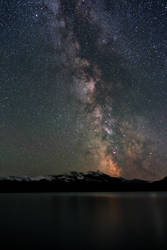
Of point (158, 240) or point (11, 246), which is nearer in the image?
point (11, 246)

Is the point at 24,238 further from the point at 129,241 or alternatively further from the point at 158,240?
the point at 158,240

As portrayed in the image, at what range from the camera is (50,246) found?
459 inches

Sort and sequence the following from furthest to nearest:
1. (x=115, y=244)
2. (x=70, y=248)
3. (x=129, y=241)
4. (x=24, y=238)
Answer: (x=24, y=238)
(x=129, y=241)
(x=115, y=244)
(x=70, y=248)

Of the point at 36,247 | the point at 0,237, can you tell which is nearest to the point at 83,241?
the point at 36,247

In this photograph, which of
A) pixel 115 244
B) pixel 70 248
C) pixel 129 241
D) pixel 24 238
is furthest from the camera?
pixel 24 238

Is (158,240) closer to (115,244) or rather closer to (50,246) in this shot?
(115,244)

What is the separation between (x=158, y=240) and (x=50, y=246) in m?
6.81

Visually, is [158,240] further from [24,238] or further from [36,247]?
[24,238]

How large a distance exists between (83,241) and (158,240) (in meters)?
4.74

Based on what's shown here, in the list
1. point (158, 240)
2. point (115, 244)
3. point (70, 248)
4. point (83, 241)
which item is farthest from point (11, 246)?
point (158, 240)

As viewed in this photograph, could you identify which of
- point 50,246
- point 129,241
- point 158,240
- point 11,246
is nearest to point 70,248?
point 50,246

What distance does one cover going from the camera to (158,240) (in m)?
13.4

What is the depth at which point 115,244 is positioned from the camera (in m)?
12.2

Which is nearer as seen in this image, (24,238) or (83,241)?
(83,241)
